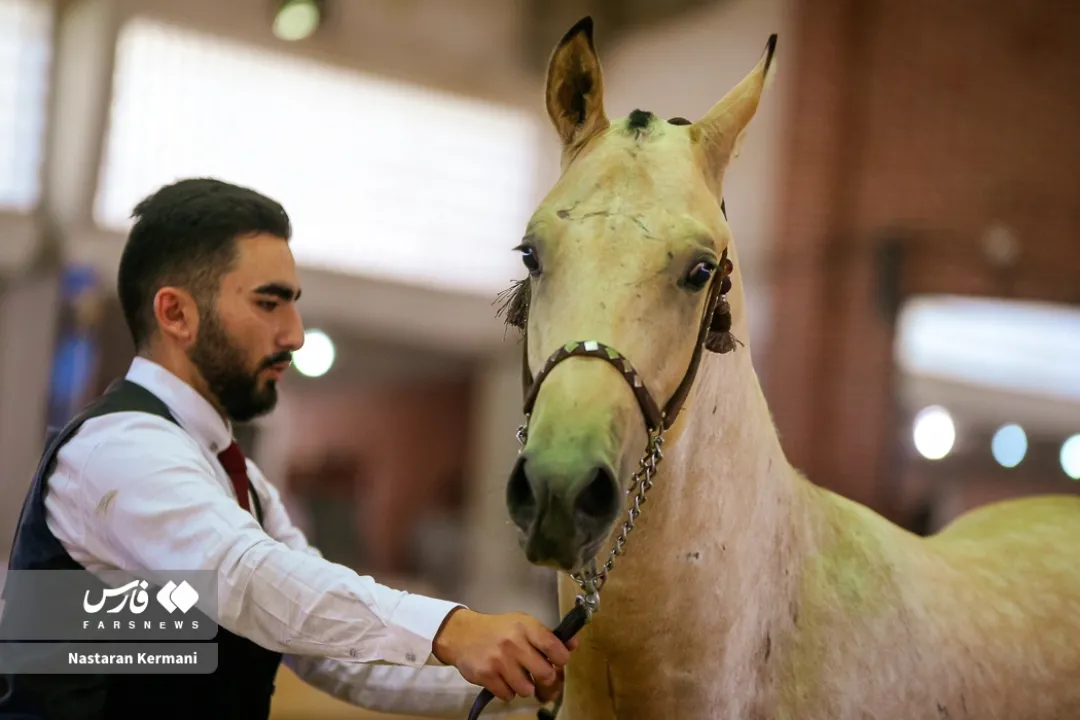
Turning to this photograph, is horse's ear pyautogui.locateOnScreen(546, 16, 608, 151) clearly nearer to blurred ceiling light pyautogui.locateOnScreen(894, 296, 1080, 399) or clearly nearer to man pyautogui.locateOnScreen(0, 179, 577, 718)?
man pyautogui.locateOnScreen(0, 179, 577, 718)

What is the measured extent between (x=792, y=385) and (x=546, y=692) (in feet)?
14.9

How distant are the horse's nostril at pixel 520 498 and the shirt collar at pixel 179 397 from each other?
0.77 m

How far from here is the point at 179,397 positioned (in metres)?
1.62

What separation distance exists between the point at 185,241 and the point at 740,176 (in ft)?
15.5

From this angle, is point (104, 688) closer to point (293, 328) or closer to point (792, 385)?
point (293, 328)

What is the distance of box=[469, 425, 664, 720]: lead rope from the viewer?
1.18 m

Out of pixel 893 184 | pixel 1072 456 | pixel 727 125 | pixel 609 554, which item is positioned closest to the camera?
pixel 609 554

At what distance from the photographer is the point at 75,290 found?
5.86 meters

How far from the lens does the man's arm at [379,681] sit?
169 cm

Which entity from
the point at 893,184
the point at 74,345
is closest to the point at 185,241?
the point at 74,345

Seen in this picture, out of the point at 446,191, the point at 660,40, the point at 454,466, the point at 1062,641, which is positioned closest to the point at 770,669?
the point at 1062,641

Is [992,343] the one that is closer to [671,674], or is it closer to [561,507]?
[671,674]

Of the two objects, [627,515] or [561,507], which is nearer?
[561,507]

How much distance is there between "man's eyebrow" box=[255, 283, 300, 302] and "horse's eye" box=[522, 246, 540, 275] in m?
0.57
